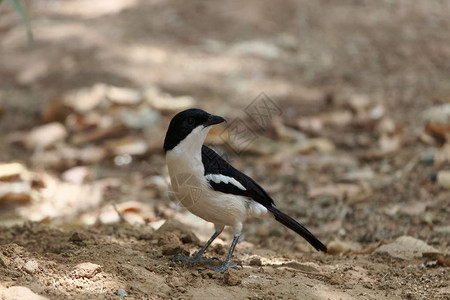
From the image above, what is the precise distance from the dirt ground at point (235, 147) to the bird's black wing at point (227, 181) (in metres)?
0.45

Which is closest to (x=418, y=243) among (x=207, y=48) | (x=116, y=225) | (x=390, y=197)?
(x=390, y=197)

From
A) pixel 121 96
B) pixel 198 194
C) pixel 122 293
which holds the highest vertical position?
pixel 198 194

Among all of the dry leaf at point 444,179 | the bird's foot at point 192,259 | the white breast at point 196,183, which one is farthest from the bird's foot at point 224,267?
the dry leaf at point 444,179

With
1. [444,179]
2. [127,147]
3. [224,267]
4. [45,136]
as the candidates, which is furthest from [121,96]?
[224,267]

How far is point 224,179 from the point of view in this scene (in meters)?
3.75

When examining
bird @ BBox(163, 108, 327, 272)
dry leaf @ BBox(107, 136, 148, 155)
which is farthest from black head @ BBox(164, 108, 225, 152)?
dry leaf @ BBox(107, 136, 148, 155)

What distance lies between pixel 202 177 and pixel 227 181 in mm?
174

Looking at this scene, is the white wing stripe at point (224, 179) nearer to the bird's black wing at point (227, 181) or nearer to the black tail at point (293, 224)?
the bird's black wing at point (227, 181)

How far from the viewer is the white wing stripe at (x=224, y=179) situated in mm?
3707

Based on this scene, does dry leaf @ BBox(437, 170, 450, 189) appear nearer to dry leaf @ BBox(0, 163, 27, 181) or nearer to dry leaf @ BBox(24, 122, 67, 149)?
dry leaf @ BBox(0, 163, 27, 181)

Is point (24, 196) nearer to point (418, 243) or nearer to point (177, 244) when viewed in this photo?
point (177, 244)

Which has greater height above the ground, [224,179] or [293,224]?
[224,179]

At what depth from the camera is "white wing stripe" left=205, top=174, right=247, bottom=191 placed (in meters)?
3.71

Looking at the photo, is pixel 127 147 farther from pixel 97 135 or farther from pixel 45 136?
pixel 45 136
